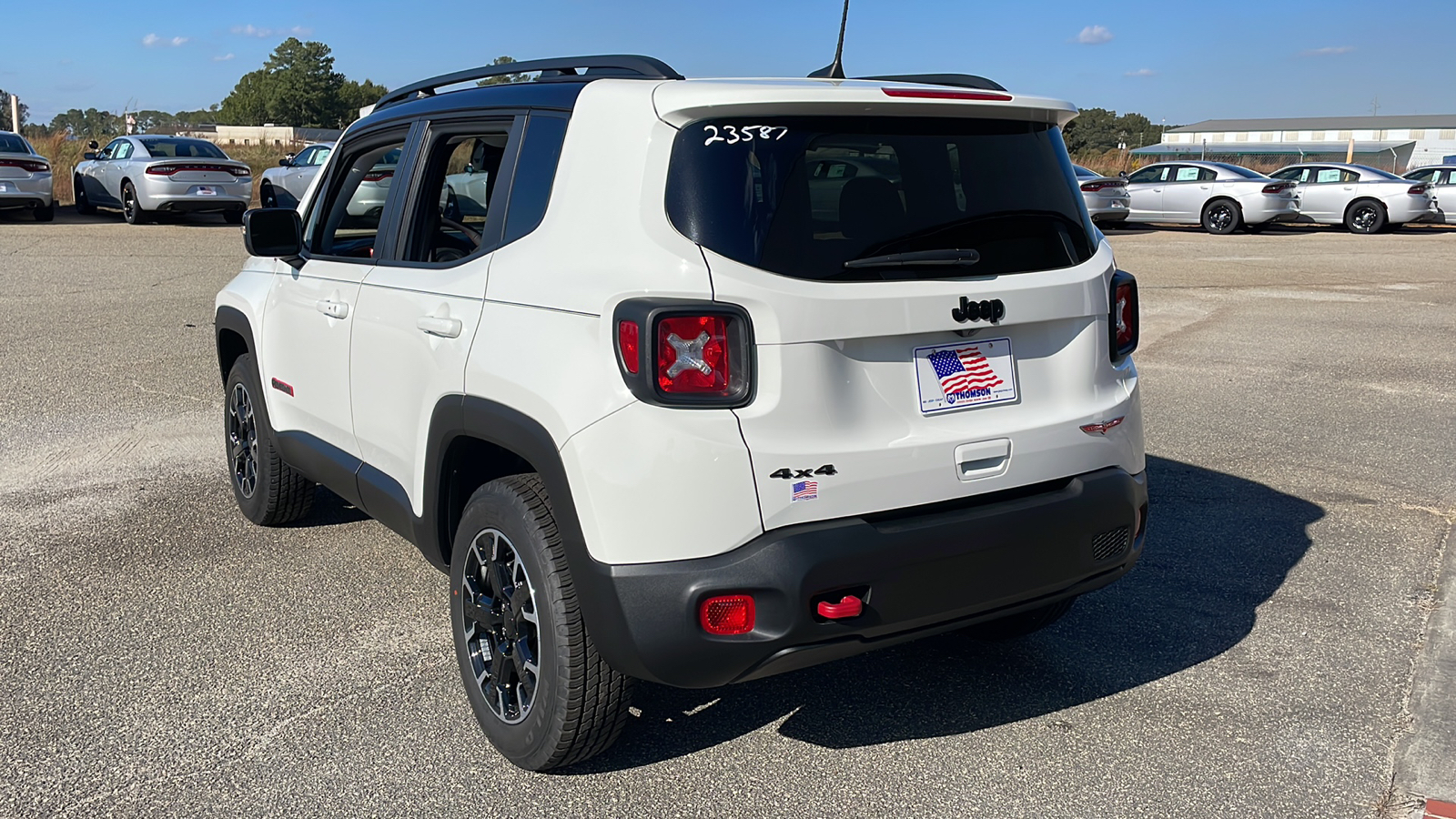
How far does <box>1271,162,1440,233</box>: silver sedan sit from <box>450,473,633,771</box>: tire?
25.8 m

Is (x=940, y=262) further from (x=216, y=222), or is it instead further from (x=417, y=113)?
(x=216, y=222)

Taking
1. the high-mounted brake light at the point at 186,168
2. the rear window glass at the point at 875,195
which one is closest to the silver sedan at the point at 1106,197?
the high-mounted brake light at the point at 186,168

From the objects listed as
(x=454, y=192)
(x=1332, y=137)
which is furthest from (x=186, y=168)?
(x=1332, y=137)

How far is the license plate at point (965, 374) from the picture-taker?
119 inches

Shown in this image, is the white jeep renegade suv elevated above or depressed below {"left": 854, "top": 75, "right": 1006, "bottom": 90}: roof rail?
below

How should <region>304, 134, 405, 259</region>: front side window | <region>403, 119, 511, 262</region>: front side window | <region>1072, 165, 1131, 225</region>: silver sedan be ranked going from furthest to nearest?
1. <region>1072, 165, 1131, 225</region>: silver sedan
2. <region>304, 134, 405, 259</region>: front side window
3. <region>403, 119, 511, 262</region>: front side window

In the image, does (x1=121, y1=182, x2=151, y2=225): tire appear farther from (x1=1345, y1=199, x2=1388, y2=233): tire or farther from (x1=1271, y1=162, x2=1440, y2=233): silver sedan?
(x1=1345, y1=199, x2=1388, y2=233): tire

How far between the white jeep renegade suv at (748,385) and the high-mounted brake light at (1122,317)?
1 cm

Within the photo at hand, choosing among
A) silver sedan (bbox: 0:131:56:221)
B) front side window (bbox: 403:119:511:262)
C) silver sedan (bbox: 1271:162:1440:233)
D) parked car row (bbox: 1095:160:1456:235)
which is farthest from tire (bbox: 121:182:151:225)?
silver sedan (bbox: 1271:162:1440:233)

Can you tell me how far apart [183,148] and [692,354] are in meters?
21.2

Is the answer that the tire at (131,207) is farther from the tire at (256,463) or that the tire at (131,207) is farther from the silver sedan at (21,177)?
the tire at (256,463)

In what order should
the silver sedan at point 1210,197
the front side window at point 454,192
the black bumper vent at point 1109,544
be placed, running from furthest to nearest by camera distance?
the silver sedan at point 1210,197 < the front side window at point 454,192 < the black bumper vent at point 1109,544

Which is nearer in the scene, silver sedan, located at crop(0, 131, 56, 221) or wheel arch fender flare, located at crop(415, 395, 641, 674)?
wheel arch fender flare, located at crop(415, 395, 641, 674)

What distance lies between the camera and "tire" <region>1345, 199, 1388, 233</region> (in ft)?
81.6
